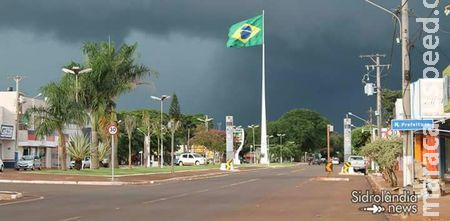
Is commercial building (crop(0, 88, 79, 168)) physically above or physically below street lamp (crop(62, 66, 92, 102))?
below

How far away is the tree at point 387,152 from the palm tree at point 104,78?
26.2m

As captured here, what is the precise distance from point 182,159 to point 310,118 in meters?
73.3

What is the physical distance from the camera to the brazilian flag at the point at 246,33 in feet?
241

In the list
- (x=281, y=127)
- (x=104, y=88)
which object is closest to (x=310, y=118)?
(x=281, y=127)

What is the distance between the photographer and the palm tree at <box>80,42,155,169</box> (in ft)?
171

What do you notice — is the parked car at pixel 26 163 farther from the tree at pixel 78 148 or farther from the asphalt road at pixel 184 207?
the asphalt road at pixel 184 207

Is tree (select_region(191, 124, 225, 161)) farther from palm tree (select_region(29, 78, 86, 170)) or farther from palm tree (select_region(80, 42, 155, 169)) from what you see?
palm tree (select_region(29, 78, 86, 170))

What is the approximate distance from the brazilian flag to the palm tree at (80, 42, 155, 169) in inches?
810

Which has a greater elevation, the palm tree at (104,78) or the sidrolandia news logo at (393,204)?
the palm tree at (104,78)

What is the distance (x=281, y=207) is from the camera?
2045cm

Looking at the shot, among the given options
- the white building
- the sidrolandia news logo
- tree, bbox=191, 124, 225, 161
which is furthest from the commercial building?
the sidrolandia news logo

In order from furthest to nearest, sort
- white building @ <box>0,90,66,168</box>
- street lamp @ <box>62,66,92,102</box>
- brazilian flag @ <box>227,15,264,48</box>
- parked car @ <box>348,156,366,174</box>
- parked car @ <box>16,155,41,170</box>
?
brazilian flag @ <box>227,15,264,48</box>, white building @ <box>0,90,66,168</box>, parked car @ <box>16,155,41,170</box>, parked car @ <box>348,156,366,174</box>, street lamp @ <box>62,66,92,102</box>

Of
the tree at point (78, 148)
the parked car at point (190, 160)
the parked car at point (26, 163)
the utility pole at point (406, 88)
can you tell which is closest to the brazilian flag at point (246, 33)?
the parked car at point (190, 160)

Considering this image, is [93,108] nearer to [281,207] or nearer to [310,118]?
[281,207]
